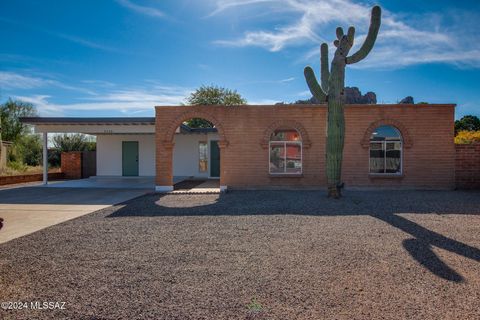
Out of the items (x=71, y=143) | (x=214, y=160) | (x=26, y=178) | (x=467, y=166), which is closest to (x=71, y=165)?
(x=26, y=178)

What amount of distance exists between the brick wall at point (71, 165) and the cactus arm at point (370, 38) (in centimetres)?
1719

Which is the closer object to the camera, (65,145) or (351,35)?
(351,35)

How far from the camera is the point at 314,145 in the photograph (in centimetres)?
1332

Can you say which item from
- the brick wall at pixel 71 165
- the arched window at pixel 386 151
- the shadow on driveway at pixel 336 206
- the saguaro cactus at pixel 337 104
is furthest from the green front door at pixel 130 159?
the arched window at pixel 386 151

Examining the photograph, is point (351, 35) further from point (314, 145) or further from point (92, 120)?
point (92, 120)

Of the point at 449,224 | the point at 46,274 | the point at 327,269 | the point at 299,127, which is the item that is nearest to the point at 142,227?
the point at 46,274

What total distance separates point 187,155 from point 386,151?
37.7ft

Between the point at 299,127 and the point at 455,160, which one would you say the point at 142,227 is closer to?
the point at 299,127

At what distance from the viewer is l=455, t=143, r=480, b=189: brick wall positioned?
518 inches

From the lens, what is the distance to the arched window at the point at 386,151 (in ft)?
44.1

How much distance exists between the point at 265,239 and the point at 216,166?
13.4 m

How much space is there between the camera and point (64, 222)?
7598 millimetres

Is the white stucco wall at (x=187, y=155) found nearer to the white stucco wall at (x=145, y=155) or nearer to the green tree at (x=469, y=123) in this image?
the white stucco wall at (x=145, y=155)

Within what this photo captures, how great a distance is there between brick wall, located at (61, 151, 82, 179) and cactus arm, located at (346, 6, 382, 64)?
56.4 ft
